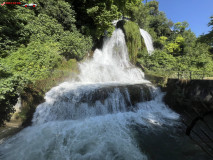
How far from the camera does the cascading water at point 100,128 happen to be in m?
4.41

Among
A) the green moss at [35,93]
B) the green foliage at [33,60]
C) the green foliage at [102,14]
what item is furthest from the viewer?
the green foliage at [102,14]

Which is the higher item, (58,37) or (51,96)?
(58,37)

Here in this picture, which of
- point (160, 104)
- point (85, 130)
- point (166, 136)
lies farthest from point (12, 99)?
point (160, 104)

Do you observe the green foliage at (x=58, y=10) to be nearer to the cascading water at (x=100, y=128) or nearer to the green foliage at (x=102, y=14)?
the green foliage at (x=102, y=14)

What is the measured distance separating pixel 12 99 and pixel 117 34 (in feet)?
48.2

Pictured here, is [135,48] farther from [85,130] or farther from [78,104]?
[85,130]

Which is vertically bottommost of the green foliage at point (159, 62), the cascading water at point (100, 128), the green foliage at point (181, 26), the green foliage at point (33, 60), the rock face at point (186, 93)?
the cascading water at point (100, 128)

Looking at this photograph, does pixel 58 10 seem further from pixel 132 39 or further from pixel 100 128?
pixel 100 128

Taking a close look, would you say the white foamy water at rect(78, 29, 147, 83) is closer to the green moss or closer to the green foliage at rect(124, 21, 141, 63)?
the green foliage at rect(124, 21, 141, 63)

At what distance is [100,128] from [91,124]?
23.5 inches

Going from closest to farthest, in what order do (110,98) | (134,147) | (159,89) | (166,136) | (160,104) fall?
1. (134,147)
2. (166,136)
3. (110,98)
4. (160,104)
5. (159,89)

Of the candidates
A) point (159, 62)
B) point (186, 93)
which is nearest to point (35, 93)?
point (186, 93)

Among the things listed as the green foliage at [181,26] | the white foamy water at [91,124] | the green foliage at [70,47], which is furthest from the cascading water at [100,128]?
the green foliage at [181,26]

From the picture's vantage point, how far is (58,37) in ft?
35.6
